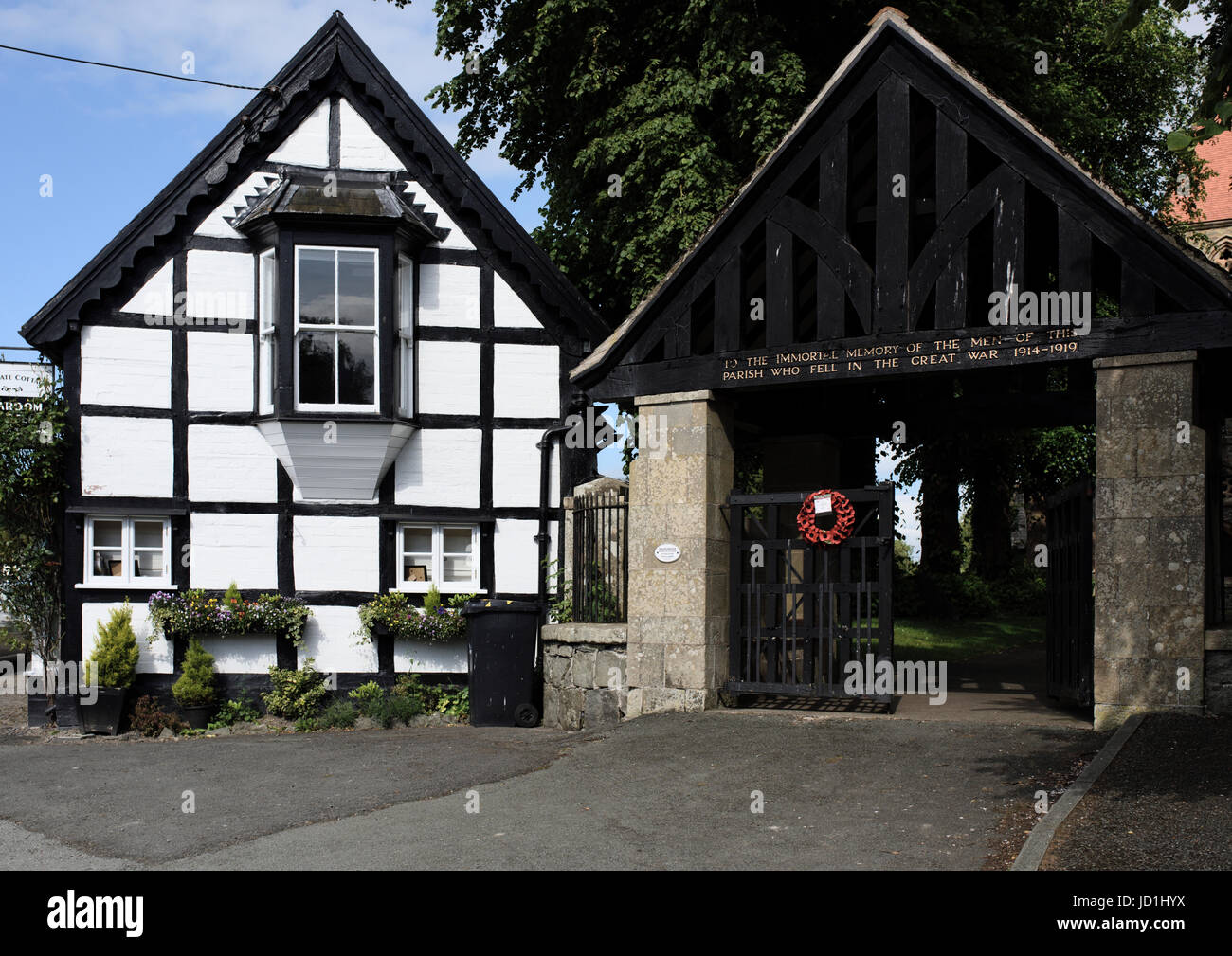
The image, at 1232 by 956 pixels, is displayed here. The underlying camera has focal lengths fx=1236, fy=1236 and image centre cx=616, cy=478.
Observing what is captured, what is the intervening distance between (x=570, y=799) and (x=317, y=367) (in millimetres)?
8358

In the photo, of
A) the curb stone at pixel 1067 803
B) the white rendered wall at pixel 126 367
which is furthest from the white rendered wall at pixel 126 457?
the curb stone at pixel 1067 803

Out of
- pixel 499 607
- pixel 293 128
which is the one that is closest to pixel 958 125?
pixel 499 607

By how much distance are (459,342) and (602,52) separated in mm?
5749

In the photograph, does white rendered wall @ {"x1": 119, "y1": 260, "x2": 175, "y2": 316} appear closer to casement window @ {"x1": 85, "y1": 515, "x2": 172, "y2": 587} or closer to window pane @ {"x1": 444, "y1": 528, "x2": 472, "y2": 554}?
casement window @ {"x1": 85, "y1": 515, "x2": 172, "y2": 587}

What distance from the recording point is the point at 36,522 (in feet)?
50.4

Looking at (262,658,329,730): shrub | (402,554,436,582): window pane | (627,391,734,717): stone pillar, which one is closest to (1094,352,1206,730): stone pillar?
(627,391,734,717): stone pillar

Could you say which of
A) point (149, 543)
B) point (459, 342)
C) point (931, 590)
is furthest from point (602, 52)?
point (931, 590)

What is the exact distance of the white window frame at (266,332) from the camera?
15491 mm

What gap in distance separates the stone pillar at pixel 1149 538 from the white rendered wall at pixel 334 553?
29.5 feet

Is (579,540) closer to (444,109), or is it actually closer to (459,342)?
(459,342)

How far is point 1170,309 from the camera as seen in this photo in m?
10.1

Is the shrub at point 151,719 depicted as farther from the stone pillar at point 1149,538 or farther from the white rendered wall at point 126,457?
the stone pillar at point 1149,538

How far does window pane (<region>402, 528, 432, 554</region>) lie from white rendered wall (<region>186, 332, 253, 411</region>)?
2.54 m

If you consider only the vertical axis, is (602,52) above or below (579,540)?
above
